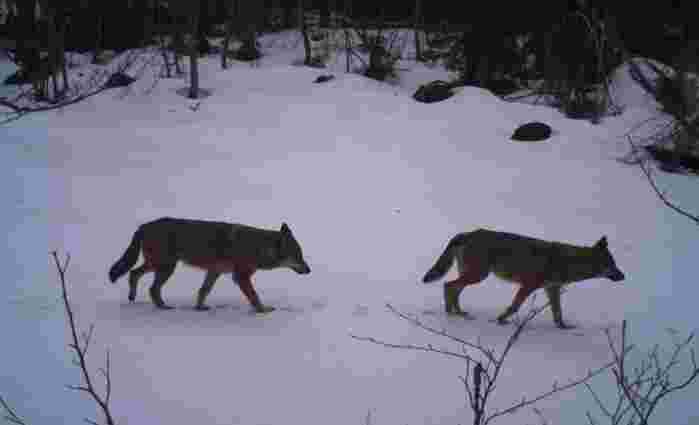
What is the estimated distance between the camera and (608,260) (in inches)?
283

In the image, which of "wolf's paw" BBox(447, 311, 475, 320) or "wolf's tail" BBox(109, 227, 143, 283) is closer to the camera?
"wolf's tail" BBox(109, 227, 143, 283)

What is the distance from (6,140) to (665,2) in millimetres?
23605

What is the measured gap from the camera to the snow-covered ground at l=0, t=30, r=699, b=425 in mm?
4969

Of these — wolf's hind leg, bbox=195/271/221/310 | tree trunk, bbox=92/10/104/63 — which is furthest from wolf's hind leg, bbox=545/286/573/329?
tree trunk, bbox=92/10/104/63

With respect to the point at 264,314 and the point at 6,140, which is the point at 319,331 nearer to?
the point at 264,314

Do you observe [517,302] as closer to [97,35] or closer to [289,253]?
[289,253]

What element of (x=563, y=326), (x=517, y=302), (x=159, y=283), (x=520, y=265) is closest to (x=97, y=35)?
(x=159, y=283)

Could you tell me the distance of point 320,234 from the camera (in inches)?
439

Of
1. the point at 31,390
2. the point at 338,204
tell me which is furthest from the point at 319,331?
the point at 338,204

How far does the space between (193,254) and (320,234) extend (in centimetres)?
457

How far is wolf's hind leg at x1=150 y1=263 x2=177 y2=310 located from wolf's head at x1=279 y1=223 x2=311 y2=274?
1.44 metres

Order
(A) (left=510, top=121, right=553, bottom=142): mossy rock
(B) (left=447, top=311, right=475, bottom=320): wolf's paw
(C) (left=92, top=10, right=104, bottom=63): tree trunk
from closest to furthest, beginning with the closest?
(B) (left=447, top=311, right=475, bottom=320): wolf's paw < (A) (left=510, top=121, right=553, bottom=142): mossy rock < (C) (left=92, top=10, right=104, bottom=63): tree trunk

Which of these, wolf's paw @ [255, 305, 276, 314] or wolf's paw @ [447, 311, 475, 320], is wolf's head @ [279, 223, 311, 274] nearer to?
wolf's paw @ [255, 305, 276, 314]

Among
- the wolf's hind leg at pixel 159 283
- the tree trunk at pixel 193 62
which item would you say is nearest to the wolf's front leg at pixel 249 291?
the wolf's hind leg at pixel 159 283
